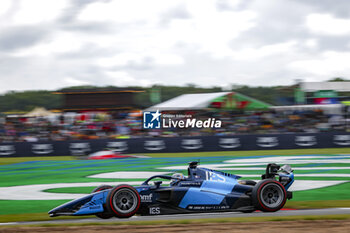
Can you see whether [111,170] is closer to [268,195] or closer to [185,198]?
[185,198]

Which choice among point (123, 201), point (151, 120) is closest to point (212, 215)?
point (123, 201)

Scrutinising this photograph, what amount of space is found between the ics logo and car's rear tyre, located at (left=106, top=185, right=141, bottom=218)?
1599 cm

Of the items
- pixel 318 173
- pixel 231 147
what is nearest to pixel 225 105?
pixel 231 147

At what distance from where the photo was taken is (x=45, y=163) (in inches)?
746

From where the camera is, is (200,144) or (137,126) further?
(137,126)

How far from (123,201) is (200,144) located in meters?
14.4

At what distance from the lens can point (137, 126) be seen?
24.1 m

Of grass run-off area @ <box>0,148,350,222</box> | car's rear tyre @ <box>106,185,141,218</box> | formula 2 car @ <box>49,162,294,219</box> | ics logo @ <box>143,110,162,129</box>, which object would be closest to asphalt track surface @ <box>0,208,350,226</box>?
formula 2 car @ <box>49,162,294,219</box>

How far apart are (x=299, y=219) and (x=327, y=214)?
81 cm

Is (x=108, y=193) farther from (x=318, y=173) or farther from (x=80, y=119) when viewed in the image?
(x=80, y=119)

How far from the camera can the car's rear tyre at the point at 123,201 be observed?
7.45 meters

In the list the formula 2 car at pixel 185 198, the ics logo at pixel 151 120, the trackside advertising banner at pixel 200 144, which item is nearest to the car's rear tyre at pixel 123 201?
the formula 2 car at pixel 185 198

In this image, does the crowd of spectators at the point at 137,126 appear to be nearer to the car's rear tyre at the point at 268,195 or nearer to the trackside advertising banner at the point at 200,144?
the trackside advertising banner at the point at 200,144

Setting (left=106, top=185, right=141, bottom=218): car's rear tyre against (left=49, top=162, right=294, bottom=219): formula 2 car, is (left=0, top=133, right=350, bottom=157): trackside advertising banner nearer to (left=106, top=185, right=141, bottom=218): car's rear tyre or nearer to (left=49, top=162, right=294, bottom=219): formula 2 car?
(left=49, top=162, right=294, bottom=219): formula 2 car
